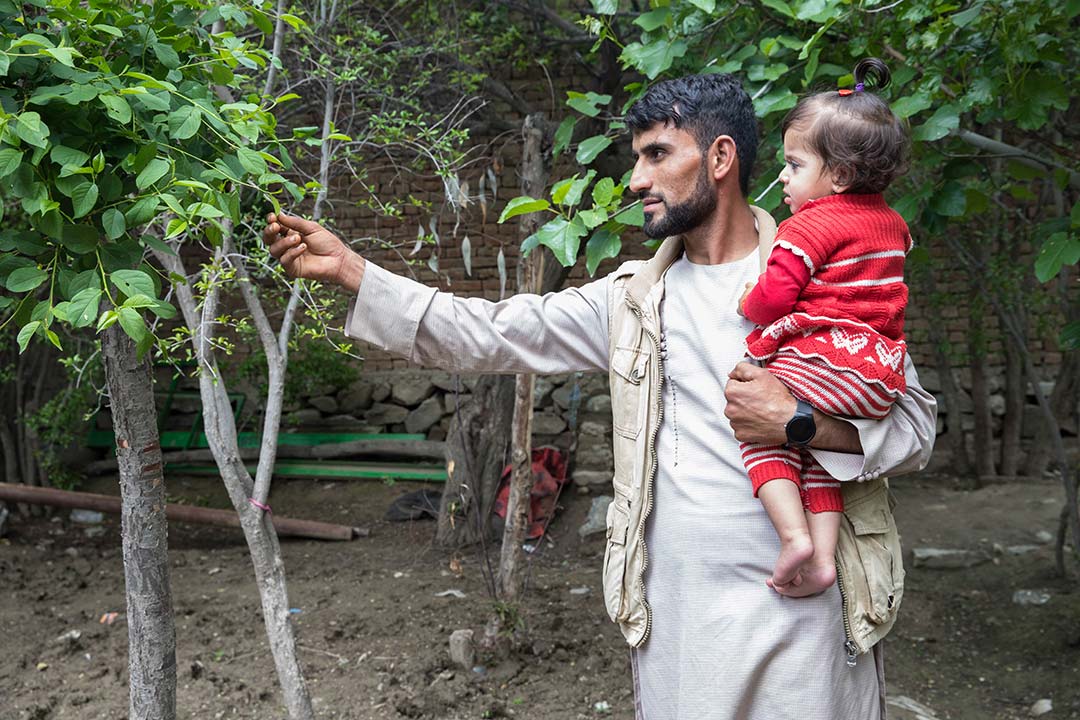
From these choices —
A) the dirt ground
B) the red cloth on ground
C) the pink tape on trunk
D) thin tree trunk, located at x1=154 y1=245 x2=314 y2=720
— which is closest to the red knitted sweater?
thin tree trunk, located at x1=154 y1=245 x2=314 y2=720

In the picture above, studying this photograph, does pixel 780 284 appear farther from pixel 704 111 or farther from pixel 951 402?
pixel 951 402

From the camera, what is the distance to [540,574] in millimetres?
5535

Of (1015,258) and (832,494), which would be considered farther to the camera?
(1015,258)

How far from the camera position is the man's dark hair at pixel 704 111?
6.39ft

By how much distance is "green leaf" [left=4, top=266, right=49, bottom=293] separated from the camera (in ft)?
5.35

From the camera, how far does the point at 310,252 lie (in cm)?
196

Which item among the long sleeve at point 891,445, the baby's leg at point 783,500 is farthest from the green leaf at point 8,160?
the long sleeve at point 891,445

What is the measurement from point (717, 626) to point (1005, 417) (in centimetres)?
638

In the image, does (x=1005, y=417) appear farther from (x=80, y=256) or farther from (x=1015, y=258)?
(x=80, y=256)

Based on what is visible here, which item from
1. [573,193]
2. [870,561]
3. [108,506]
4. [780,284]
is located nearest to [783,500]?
[870,561]

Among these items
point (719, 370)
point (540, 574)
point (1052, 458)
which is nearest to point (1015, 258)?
point (1052, 458)

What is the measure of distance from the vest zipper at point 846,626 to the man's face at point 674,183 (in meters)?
0.75

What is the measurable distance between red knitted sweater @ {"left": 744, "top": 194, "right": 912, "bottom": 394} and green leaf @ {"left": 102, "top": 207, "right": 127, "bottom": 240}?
3.71ft

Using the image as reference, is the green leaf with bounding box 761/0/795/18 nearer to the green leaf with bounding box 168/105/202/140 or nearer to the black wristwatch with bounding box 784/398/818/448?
the black wristwatch with bounding box 784/398/818/448
